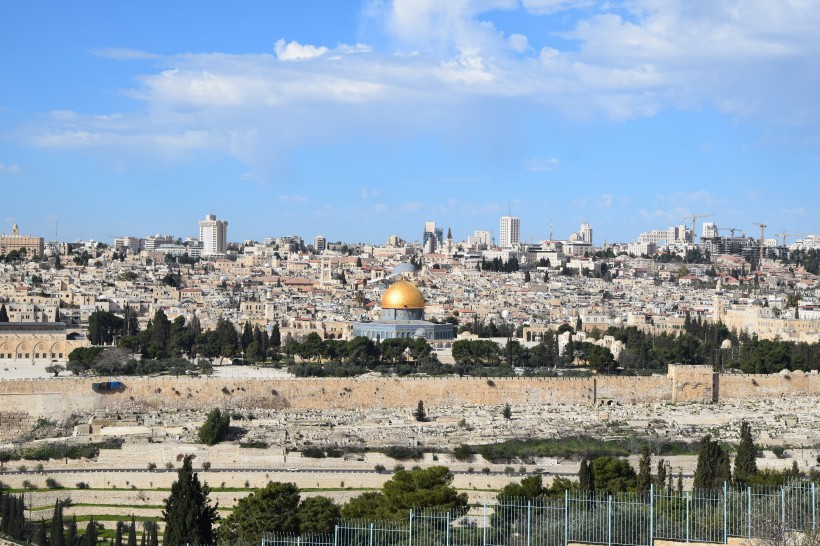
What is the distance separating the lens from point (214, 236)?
133500 mm

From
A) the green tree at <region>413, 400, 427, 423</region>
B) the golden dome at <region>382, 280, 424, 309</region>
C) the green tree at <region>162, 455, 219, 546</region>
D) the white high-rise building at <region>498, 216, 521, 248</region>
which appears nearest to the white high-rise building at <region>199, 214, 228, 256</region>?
the white high-rise building at <region>498, 216, 521, 248</region>

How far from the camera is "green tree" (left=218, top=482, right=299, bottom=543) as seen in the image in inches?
789

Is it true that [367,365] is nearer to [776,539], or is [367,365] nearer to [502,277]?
[776,539]

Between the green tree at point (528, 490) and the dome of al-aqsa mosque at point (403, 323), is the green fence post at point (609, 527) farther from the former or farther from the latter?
the dome of al-aqsa mosque at point (403, 323)

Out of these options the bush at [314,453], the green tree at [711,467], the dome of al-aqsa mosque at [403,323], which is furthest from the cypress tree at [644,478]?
the dome of al-aqsa mosque at [403,323]

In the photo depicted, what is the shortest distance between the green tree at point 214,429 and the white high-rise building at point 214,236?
99301mm

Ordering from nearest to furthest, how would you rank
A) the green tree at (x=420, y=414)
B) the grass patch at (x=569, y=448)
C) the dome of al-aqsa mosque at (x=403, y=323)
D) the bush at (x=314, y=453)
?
the bush at (x=314, y=453) < the grass patch at (x=569, y=448) < the green tree at (x=420, y=414) < the dome of al-aqsa mosque at (x=403, y=323)

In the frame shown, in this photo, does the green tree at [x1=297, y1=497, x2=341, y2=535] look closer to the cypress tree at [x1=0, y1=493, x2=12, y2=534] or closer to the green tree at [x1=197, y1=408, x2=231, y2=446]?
the cypress tree at [x1=0, y1=493, x2=12, y2=534]

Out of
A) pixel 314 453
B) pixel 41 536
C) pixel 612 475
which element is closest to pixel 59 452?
pixel 314 453

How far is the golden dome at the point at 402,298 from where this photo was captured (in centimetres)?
5431

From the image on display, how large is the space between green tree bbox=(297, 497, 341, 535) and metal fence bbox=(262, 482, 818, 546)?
84.4 inches

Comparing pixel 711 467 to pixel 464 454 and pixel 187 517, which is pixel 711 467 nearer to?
pixel 464 454

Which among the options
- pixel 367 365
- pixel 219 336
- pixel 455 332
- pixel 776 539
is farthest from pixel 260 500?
pixel 455 332

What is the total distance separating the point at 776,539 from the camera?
14414 millimetres
